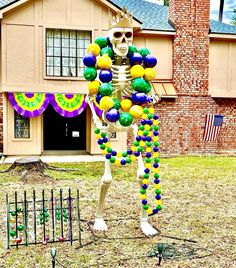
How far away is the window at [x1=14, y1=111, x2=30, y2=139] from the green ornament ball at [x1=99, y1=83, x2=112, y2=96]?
10.4 meters

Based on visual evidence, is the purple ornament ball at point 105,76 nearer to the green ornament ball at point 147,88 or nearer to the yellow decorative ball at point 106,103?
the yellow decorative ball at point 106,103

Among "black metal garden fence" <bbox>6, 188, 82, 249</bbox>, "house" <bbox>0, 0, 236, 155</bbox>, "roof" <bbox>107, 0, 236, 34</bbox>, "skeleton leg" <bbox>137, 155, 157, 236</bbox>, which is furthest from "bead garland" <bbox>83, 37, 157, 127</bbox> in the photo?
"roof" <bbox>107, 0, 236, 34</bbox>

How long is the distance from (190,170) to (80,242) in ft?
24.9

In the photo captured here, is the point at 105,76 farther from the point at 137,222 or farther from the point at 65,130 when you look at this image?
the point at 65,130

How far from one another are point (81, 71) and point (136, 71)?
1017 centimetres

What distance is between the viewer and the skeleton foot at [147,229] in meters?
6.19

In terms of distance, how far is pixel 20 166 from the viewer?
37.9 ft

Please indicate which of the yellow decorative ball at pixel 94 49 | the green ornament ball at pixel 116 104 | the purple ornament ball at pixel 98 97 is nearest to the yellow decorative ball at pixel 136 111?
the green ornament ball at pixel 116 104

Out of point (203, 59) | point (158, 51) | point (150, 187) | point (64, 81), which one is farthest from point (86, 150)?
point (150, 187)

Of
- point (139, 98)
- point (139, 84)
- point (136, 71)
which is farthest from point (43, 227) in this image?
point (136, 71)

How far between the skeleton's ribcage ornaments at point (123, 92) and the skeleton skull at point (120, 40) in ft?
0.27

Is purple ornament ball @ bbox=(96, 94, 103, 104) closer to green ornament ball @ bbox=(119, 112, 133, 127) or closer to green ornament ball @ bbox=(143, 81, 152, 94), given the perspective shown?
green ornament ball @ bbox=(119, 112, 133, 127)

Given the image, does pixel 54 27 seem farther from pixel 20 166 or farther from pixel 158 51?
pixel 20 166

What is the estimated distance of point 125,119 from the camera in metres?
5.91
